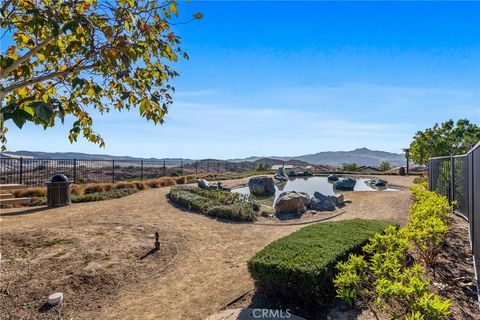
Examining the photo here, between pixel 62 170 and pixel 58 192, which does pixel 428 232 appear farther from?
pixel 62 170

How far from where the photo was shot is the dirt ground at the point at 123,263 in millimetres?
3855

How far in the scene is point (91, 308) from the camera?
3.84 metres

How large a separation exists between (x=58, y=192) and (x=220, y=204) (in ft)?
20.1

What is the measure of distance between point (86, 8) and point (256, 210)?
26.7ft

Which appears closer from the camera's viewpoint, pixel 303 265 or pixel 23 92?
pixel 303 265

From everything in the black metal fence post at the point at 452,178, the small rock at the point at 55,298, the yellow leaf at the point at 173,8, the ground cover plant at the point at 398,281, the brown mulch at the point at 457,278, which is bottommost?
the small rock at the point at 55,298

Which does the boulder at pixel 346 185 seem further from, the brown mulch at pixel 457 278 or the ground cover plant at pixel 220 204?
the brown mulch at pixel 457 278

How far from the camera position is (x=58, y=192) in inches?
415

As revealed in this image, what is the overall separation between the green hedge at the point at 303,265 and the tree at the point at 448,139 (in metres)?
14.9

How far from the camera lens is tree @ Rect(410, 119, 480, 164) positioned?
51.0ft

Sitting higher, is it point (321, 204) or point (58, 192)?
point (58, 192)

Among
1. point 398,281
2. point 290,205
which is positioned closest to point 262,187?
point 290,205

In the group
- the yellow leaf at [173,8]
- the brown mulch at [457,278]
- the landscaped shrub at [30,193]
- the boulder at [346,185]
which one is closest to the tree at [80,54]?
the yellow leaf at [173,8]

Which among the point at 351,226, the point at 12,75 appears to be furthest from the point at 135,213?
the point at 351,226
